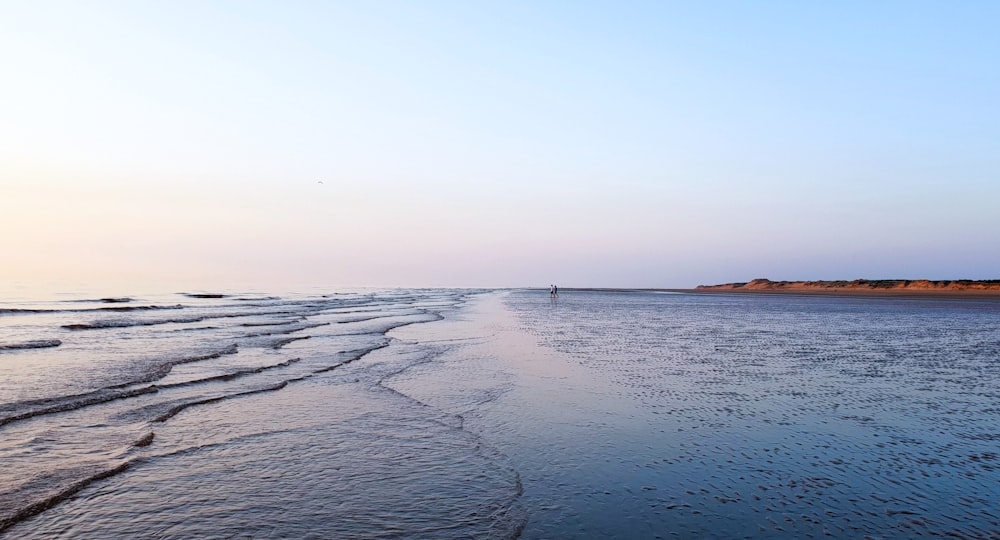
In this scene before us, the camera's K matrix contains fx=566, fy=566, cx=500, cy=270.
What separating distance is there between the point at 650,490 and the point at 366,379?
9.69 m

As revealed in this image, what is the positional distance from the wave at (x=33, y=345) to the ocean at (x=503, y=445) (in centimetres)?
192

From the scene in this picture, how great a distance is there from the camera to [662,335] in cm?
2525

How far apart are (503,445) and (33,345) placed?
20.2 metres

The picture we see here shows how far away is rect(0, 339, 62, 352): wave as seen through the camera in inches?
765

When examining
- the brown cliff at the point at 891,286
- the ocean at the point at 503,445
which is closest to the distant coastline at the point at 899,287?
the brown cliff at the point at 891,286

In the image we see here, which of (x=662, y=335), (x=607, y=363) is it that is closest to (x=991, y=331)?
(x=662, y=335)

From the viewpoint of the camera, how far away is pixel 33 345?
2014 centimetres

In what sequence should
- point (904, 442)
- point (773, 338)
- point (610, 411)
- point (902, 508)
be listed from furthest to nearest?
point (773, 338) → point (610, 411) → point (904, 442) → point (902, 508)

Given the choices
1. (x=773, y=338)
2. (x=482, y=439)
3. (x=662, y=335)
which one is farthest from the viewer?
(x=662, y=335)

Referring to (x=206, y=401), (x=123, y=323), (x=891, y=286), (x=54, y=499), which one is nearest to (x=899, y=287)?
(x=891, y=286)

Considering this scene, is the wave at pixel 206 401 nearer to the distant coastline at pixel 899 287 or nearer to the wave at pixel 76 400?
the wave at pixel 76 400

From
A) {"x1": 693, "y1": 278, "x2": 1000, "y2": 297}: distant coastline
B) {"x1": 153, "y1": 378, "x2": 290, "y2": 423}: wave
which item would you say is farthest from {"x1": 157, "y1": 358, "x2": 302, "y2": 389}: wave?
{"x1": 693, "y1": 278, "x2": 1000, "y2": 297}: distant coastline

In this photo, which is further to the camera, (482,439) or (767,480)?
(482,439)

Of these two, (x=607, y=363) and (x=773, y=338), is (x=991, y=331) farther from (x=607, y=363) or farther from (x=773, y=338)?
(x=607, y=363)
